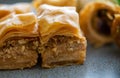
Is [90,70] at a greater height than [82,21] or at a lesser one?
lesser

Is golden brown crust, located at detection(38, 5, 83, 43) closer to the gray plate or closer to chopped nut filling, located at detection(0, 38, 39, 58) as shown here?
chopped nut filling, located at detection(0, 38, 39, 58)

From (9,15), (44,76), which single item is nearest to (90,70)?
(44,76)

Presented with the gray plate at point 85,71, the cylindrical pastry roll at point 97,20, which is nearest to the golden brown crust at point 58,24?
the gray plate at point 85,71

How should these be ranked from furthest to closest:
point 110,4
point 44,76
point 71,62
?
point 110,4 < point 71,62 < point 44,76

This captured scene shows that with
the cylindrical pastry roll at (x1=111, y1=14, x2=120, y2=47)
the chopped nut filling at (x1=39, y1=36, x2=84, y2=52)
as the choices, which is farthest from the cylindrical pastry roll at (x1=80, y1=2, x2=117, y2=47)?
the chopped nut filling at (x1=39, y1=36, x2=84, y2=52)

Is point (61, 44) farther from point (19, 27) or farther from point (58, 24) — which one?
point (19, 27)

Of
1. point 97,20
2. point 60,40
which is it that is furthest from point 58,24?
point 97,20

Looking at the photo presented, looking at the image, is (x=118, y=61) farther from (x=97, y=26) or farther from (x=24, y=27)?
(x=24, y=27)
